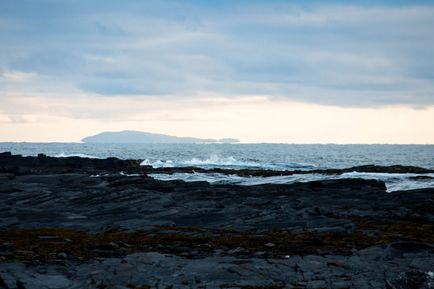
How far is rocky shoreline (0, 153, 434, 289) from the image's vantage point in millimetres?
11562

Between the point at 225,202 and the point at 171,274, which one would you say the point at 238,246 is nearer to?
the point at 171,274

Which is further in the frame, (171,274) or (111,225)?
A: (111,225)

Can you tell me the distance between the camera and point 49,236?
56.4 ft

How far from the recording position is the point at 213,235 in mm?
17609

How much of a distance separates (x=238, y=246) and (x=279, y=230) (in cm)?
349

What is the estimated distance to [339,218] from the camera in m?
21.2

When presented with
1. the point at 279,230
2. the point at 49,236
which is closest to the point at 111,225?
the point at 49,236

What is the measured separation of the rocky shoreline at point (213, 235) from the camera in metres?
11.6

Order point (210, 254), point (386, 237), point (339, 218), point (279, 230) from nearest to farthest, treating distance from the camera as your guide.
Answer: point (210, 254), point (386, 237), point (279, 230), point (339, 218)

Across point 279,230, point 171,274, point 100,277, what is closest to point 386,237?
point 279,230

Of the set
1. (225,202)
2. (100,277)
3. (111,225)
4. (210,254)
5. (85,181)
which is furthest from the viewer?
(85,181)

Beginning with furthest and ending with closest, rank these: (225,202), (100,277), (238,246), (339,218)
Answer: (225,202) < (339,218) < (238,246) < (100,277)

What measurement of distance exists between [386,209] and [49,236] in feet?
48.6

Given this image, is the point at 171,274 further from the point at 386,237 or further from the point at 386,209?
the point at 386,209
